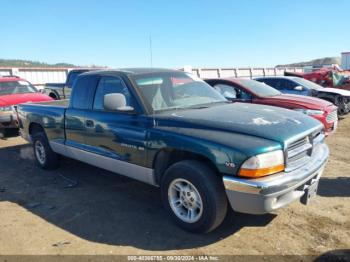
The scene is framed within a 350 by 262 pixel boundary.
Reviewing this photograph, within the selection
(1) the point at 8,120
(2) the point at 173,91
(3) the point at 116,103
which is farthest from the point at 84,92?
(1) the point at 8,120

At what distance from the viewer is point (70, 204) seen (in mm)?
4879

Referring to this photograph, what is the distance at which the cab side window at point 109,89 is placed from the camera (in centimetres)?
451

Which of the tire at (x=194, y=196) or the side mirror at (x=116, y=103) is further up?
the side mirror at (x=116, y=103)

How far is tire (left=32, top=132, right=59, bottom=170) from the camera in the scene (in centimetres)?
638

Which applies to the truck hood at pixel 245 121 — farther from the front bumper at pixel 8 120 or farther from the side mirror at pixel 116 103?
the front bumper at pixel 8 120

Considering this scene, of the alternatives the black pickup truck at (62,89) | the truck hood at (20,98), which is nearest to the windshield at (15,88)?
the truck hood at (20,98)

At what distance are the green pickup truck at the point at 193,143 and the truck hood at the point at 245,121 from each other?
0.01 meters

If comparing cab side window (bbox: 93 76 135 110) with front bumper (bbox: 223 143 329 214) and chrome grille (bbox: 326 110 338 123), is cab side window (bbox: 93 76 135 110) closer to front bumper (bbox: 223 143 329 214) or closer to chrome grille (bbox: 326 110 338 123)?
front bumper (bbox: 223 143 329 214)

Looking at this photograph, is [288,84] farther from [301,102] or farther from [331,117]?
[331,117]

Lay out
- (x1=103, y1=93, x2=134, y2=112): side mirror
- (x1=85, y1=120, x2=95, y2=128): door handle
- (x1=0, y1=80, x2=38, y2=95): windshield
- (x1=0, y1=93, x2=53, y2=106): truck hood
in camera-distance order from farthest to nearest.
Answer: (x1=0, y1=80, x2=38, y2=95): windshield < (x1=0, y1=93, x2=53, y2=106): truck hood < (x1=85, y1=120, x2=95, y2=128): door handle < (x1=103, y1=93, x2=134, y2=112): side mirror

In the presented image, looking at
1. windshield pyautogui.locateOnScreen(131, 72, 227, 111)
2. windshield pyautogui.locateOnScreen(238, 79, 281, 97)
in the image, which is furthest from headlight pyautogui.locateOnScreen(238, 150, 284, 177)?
windshield pyautogui.locateOnScreen(238, 79, 281, 97)

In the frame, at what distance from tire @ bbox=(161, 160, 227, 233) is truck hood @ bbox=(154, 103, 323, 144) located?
1.38 ft

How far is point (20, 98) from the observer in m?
10.1

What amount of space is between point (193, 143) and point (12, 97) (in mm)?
8197
